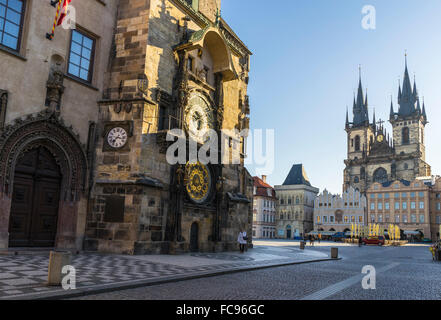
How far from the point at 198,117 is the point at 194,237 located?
6788 mm

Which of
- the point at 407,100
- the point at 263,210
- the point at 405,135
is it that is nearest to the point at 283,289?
the point at 263,210

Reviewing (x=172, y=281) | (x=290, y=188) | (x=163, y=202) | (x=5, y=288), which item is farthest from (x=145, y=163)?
(x=290, y=188)

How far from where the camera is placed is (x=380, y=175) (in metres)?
108

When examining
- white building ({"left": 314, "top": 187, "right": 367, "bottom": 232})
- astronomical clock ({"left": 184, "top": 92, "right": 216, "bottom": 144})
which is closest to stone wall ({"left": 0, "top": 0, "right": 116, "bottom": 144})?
astronomical clock ({"left": 184, "top": 92, "right": 216, "bottom": 144})

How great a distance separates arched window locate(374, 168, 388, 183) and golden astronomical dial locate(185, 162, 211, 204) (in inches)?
3708

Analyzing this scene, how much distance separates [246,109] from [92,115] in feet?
41.5

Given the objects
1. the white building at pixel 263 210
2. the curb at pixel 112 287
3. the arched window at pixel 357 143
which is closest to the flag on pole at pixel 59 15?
the curb at pixel 112 287

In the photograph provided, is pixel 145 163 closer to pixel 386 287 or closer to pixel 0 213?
pixel 0 213

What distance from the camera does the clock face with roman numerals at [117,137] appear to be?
1825 cm

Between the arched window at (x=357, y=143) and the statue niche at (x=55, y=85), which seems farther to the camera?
the arched window at (x=357, y=143)

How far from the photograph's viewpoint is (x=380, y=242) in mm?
51094

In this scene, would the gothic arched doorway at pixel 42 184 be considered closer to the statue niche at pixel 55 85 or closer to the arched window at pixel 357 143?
the statue niche at pixel 55 85

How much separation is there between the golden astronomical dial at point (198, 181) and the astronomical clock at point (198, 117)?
1.60 m

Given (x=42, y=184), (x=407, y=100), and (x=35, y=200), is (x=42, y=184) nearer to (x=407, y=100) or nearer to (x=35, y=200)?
(x=35, y=200)
